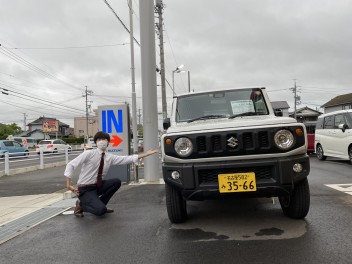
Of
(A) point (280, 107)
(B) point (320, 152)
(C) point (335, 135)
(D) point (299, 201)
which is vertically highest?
(A) point (280, 107)

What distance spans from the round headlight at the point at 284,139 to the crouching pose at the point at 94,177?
2.13 meters

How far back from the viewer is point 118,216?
5809 mm

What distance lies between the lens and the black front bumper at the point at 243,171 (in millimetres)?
4250

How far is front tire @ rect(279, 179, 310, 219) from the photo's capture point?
4.66 meters

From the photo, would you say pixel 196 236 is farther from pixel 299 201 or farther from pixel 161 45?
pixel 161 45

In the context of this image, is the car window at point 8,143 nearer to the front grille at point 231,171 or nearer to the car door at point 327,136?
the car door at point 327,136

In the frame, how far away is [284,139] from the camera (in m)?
4.38

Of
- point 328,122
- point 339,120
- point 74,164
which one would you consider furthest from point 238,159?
point 328,122

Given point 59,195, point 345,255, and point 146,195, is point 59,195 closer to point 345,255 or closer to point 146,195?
point 146,195

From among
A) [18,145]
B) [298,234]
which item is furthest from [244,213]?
[18,145]

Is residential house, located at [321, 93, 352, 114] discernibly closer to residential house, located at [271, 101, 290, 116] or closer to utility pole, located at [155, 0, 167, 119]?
residential house, located at [271, 101, 290, 116]

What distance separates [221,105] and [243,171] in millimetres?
1616

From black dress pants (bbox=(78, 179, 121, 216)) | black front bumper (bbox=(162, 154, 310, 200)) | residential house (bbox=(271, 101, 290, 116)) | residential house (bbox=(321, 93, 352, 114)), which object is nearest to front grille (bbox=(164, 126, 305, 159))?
black front bumper (bbox=(162, 154, 310, 200))

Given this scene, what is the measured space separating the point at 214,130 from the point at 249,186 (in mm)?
805
